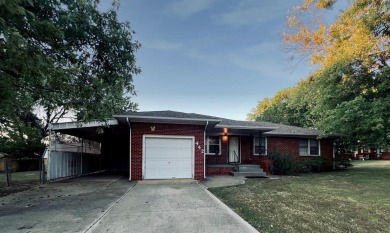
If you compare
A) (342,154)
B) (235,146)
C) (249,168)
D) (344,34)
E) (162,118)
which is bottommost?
(249,168)

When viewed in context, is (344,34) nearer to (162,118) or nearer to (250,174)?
(250,174)

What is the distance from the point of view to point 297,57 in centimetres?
1873

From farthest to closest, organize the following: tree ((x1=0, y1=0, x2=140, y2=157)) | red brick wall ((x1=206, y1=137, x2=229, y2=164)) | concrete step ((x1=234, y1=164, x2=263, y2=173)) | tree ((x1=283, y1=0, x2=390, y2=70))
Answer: red brick wall ((x1=206, y1=137, x2=229, y2=164)) < concrete step ((x1=234, y1=164, x2=263, y2=173)) < tree ((x1=283, y1=0, x2=390, y2=70)) < tree ((x1=0, y1=0, x2=140, y2=157))

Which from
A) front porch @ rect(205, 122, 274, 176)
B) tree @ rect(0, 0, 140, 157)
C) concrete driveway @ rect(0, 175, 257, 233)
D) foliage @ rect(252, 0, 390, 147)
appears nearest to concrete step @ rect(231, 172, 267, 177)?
front porch @ rect(205, 122, 274, 176)

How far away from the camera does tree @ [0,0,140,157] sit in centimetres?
614

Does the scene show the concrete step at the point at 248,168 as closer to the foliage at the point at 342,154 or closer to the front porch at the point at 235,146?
the front porch at the point at 235,146

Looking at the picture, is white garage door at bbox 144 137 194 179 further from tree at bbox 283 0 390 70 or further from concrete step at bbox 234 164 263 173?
tree at bbox 283 0 390 70

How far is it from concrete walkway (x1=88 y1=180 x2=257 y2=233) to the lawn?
1.43 feet

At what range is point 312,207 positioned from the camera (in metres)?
6.98

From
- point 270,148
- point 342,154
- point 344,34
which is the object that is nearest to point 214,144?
point 270,148

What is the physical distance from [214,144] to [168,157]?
5373 mm

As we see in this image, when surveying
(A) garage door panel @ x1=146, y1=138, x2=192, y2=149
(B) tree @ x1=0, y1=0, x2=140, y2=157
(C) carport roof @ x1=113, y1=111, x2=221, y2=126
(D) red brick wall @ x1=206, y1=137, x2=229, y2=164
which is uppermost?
(B) tree @ x1=0, y1=0, x2=140, y2=157

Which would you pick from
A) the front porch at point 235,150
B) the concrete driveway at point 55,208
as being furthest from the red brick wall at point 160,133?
the front porch at point 235,150

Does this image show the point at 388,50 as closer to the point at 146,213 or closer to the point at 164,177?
the point at 164,177
